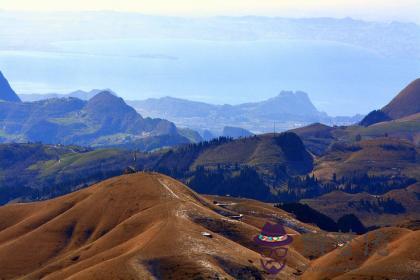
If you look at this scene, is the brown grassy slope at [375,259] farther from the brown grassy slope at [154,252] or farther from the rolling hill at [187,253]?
the brown grassy slope at [154,252]

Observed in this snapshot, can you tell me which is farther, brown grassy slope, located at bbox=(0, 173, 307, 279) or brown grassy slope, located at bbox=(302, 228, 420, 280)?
brown grassy slope, located at bbox=(0, 173, 307, 279)

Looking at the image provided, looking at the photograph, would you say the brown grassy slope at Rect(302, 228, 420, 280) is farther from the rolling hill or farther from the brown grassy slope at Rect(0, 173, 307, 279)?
the brown grassy slope at Rect(0, 173, 307, 279)

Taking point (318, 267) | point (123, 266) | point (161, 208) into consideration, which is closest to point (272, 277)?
point (318, 267)

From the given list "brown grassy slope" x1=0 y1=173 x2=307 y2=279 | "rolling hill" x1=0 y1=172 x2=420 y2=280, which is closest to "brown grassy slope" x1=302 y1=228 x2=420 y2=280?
"rolling hill" x1=0 y1=172 x2=420 y2=280

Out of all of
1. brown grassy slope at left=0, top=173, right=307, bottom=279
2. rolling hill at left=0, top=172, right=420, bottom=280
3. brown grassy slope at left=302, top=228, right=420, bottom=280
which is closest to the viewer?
brown grassy slope at left=302, top=228, right=420, bottom=280

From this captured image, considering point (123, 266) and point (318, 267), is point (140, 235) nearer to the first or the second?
point (123, 266)

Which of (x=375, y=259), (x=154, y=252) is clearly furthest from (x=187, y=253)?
(x=375, y=259)

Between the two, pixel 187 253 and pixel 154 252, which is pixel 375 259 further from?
pixel 154 252

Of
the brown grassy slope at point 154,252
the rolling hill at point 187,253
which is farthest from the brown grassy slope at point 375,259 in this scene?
the brown grassy slope at point 154,252

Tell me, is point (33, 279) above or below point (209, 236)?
below
